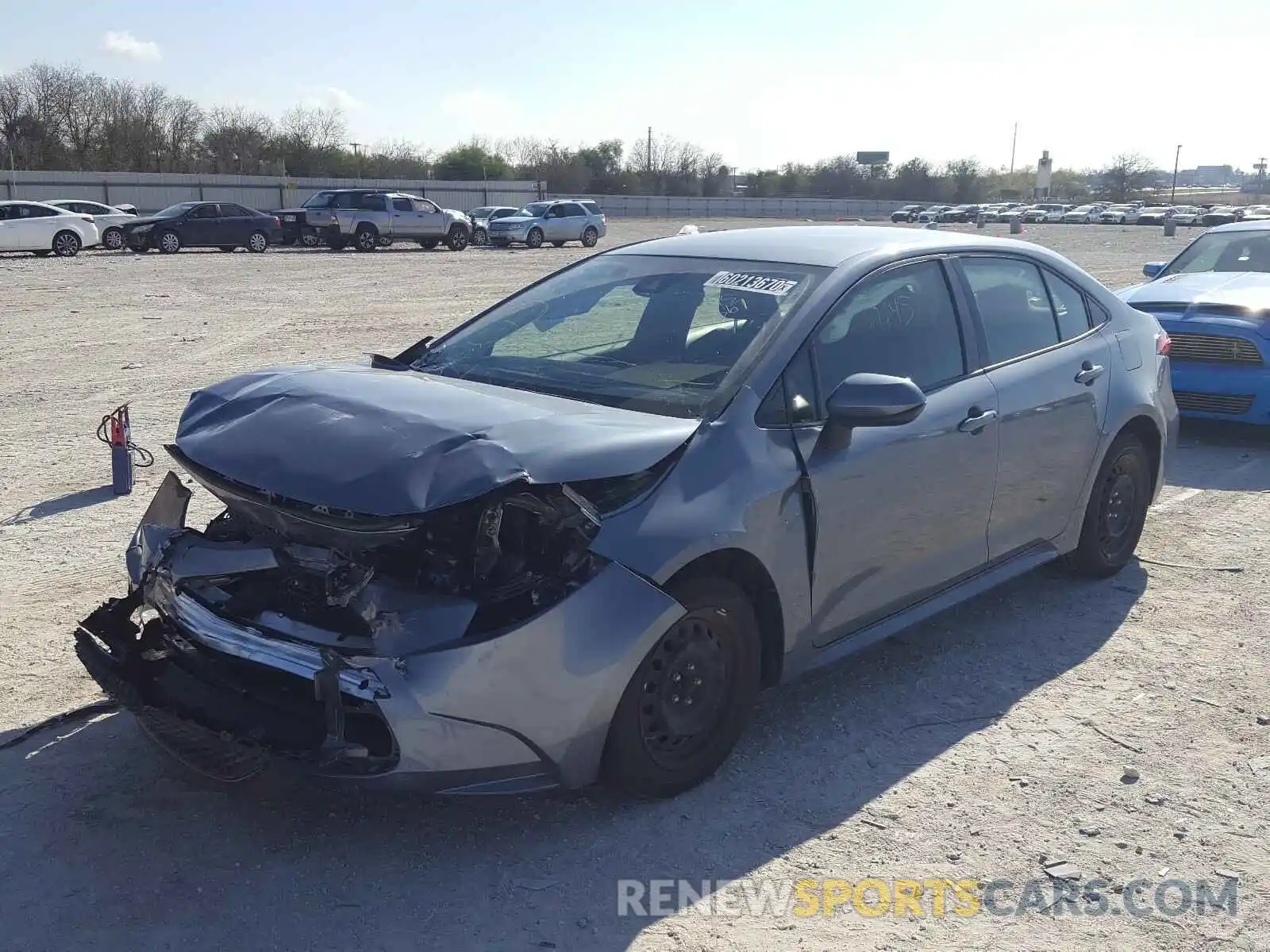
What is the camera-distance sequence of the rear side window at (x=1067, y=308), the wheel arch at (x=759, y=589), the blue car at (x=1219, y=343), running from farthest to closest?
the blue car at (x=1219, y=343)
the rear side window at (x=1067, y=308)
the wheel arch at (x=759, y=589)

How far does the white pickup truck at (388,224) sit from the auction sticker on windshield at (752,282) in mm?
31270

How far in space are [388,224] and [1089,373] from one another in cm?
3136

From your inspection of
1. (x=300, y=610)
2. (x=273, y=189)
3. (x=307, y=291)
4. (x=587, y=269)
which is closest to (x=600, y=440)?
(x=300, y=610)

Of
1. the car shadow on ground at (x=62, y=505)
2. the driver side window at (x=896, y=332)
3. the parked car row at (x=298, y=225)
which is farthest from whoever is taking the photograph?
the parked car row at (x=298, y=225)

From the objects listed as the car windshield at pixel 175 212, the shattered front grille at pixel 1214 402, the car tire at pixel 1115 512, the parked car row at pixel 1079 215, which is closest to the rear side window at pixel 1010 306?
the car tire at pixel 1115 512

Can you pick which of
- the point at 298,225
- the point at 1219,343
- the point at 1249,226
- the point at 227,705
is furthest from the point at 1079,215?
the point at 227,705

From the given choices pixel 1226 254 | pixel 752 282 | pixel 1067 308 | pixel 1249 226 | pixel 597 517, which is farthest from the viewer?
pixel 1249 226

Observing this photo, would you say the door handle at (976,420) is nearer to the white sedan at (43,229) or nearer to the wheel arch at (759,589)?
the wheel arch at (759,589)

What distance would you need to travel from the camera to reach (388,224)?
3444 cm

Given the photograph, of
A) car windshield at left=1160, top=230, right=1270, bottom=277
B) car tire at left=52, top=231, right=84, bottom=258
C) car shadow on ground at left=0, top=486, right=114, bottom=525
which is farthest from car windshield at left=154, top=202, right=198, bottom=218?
car windshield at left=1160, top=230, right=1270, bottom=277

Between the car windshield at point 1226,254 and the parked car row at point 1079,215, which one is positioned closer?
the car windshield at point 1226,254

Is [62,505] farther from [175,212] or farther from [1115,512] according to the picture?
[175,212]

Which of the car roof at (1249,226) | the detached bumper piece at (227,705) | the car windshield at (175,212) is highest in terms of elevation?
the car windshield at (175,212)

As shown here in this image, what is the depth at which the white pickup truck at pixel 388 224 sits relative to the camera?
34.0m
